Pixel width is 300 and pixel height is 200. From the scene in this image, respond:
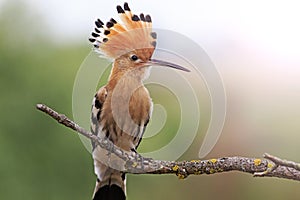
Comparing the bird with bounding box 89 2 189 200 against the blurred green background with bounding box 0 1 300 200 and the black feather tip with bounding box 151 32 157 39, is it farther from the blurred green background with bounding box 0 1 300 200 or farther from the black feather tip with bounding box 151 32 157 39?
the blurred green background with bounding box 0 1 300 200

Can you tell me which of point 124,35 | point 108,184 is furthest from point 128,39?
point 108,184

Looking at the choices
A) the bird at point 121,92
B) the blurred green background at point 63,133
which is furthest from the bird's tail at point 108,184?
the blurred green background at point 63,133

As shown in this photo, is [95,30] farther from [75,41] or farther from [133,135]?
[75,41]

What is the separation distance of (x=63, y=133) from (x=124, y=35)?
442 centimetres

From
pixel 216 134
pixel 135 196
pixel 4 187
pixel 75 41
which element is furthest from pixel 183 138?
pixel 75 41

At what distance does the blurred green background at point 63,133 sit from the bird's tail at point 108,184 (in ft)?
11.2

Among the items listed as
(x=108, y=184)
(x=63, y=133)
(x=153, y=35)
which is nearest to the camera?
(x=153, y=35)

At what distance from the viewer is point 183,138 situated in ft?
4.25

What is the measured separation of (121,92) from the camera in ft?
4.79

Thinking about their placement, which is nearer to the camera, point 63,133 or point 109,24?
point 109,24

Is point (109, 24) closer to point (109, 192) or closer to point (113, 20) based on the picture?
point (113, 20)

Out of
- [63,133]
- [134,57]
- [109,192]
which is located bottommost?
[109,192]

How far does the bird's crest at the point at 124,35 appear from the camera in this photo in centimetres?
137

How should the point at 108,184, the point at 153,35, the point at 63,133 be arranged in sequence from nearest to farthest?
the point at 153,35, the point at 108,184, the point at 63,133
